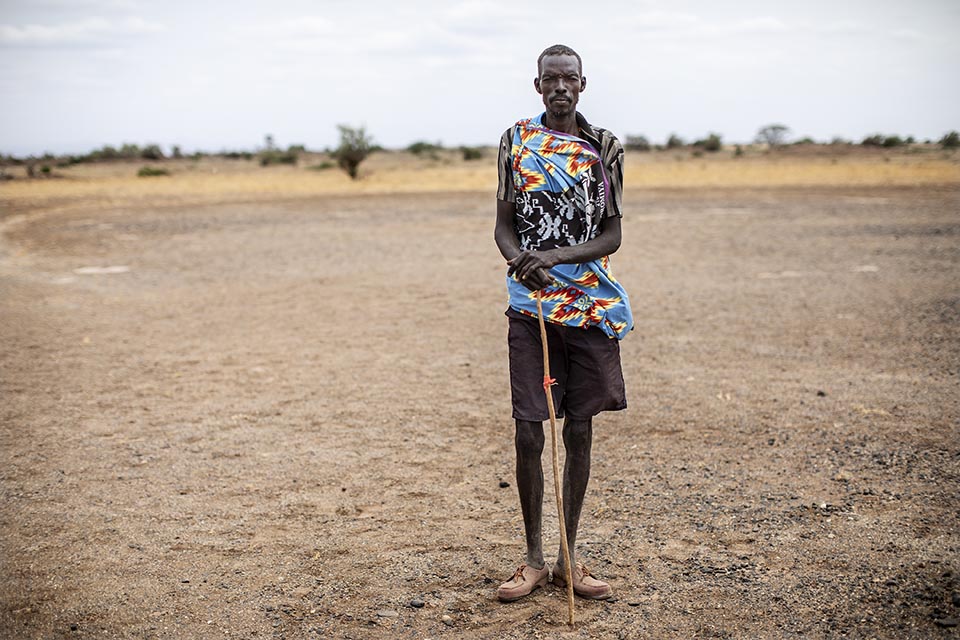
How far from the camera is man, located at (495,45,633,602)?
3170 mm

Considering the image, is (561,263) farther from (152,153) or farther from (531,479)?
(152,153)

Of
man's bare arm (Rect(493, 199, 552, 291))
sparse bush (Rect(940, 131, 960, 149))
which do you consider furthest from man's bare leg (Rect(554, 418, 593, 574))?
sparse bush (Rect(940, 131, 960, 149))

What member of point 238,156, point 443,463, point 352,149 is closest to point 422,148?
point 238,156

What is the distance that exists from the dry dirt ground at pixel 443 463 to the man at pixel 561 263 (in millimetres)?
560

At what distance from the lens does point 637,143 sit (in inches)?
2721

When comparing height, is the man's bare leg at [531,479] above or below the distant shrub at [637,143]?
below

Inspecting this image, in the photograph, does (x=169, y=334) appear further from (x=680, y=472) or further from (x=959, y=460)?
(x=959, y=460)

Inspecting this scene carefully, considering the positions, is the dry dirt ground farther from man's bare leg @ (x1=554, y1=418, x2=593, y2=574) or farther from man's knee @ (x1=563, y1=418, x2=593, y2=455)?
man's knee @ (x1=563, y1=418, x2=593, y2=455)

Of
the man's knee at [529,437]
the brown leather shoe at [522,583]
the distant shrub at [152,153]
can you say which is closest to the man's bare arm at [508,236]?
the man's knee at [529,437]

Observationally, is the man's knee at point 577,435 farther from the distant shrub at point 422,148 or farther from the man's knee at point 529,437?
the distant shrub at point 422,148

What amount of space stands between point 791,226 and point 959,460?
11.9 meters

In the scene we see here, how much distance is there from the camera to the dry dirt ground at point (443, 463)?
Answer: 3.37 m

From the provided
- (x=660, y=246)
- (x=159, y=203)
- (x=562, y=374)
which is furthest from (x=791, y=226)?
(x=159, y=203)

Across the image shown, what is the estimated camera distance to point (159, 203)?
2333 centimetres
